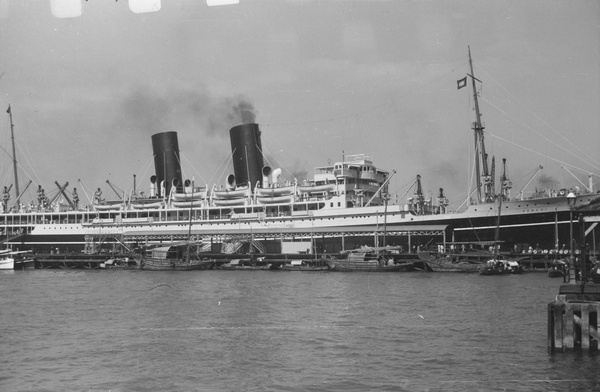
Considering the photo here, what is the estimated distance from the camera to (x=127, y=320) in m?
25.4

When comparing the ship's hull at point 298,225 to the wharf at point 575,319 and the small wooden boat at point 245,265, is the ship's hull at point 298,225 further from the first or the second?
the wharf at point 575,319

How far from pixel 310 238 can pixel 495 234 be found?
1517 cm

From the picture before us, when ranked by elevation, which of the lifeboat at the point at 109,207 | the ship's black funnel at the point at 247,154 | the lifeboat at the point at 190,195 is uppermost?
the ship's black funnel at the point at 247,154

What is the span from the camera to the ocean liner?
5178 cm

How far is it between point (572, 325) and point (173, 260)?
137 ft

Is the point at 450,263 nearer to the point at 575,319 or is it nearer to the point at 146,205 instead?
the point at 575,319

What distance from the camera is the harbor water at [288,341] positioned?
16.3 m

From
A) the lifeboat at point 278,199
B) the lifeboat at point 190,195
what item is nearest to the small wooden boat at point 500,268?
the lifeboat at point 278,199

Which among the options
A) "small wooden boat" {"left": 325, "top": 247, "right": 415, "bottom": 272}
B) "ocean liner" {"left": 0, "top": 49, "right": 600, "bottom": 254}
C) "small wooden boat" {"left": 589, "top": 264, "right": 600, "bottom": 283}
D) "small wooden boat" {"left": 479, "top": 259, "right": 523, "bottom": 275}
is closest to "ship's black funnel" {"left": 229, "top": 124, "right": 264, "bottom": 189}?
"ocean liner" {"left": 0, "top": 49, "right": 600, "bottom": 254}

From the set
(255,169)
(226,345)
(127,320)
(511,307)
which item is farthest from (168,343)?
(255,169)

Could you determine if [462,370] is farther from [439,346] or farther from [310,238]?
[310,238]

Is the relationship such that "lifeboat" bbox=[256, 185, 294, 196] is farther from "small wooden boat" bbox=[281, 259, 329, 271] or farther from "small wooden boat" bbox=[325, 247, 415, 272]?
"small wooden boat" bbox=[325, 247, 415, 272]

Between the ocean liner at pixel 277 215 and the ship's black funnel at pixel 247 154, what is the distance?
0.29ft

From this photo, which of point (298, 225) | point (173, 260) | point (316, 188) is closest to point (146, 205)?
point (173, 260)
